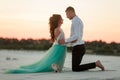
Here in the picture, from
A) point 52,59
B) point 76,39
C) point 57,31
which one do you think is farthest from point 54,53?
point 76,39

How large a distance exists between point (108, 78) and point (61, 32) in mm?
2400

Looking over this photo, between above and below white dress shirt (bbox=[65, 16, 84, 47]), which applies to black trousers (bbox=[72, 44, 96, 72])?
below

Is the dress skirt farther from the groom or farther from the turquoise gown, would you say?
the groom

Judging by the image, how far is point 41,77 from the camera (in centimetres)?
1021

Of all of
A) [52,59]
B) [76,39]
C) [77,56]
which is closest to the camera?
[76,39]

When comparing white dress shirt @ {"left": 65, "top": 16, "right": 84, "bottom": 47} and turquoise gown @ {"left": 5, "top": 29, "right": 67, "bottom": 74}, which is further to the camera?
turquoise gown @ {"left": 5, "top": 29, "right": 67, "bottom": 74}

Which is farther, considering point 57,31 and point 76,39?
point 57,31

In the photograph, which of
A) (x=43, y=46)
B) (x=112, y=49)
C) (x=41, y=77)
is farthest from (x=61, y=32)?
(x=112, y=49)

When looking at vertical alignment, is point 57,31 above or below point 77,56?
above

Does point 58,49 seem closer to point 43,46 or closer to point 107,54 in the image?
point 43,46

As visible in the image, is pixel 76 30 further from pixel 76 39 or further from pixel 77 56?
pixel 77 56

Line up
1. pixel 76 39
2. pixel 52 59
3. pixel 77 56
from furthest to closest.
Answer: pixel 52 59 → pixel 77 56 → pixel 76 39

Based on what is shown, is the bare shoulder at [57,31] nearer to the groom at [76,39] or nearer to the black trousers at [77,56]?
the groom at [76,39]

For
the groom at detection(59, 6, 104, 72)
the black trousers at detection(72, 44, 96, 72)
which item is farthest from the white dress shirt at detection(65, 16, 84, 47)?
the black trousers at detection(72, 44, 96, 72)
